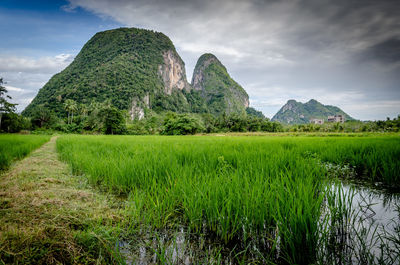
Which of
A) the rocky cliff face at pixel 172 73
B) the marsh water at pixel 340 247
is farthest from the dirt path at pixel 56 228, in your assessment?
the rocky cliff face at pixel 172 73

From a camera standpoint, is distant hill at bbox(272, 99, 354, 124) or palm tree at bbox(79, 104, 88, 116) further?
distant hill at bbox(272, 99, 354, 124)

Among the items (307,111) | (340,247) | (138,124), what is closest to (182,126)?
(138,124)

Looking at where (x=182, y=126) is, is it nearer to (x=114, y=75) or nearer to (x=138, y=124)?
(x=138, y=124)

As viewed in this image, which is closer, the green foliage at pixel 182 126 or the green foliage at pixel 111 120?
the green foliage at pixel 111 120

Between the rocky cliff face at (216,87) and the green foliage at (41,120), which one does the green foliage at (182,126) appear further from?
the rocky cliff face at (216,87)

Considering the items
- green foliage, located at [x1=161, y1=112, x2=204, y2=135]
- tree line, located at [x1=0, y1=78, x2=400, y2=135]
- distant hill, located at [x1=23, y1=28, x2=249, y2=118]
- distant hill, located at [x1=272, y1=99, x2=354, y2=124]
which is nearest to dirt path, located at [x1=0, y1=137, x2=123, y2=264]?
tree line, located at [x1=0, y1=78, x2=400, y2=135]

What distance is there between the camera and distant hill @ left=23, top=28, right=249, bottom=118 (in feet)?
255

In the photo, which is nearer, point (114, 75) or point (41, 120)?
point (41, 120)

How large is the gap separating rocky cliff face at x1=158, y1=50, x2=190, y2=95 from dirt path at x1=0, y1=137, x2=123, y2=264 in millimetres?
119274

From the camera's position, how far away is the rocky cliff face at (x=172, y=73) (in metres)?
119

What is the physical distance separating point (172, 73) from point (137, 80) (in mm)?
42687

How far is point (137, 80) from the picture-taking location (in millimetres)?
92312

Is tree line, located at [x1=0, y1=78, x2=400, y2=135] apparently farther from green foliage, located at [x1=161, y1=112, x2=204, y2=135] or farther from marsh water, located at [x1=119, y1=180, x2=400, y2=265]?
marsh water, located at [x1=119, y1=180, x2=400, y2=265]

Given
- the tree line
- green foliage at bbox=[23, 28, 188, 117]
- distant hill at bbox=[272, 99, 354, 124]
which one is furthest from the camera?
distant hill at bbox=[272, 99, 354, 124]
